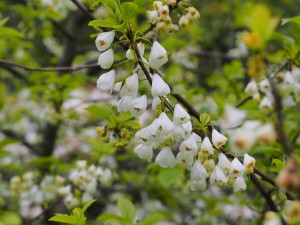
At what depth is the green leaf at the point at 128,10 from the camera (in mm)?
1660

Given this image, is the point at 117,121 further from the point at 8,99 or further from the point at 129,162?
the point at 8,99

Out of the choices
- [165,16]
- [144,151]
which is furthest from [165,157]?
[165,16]

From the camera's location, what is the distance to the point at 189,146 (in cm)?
167

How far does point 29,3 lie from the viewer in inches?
183

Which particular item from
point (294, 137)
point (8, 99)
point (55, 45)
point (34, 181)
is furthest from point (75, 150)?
point (294, 137)

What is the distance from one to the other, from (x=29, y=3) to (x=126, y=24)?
331 cm

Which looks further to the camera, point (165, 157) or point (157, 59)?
point (165, 157)

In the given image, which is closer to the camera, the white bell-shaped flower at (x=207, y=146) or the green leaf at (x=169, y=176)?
the white bell-shaped flower at (x=207, y=146)

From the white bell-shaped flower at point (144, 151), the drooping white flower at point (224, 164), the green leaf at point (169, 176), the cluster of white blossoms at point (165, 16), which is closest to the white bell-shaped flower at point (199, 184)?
the drooping white flower at point (224, 164)

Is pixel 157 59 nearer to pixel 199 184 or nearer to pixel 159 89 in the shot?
pixel 159 89

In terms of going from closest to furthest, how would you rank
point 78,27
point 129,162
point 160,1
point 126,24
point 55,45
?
1. point 126,24
2. point 160,1
3. point 78,27
4. point 129,162
5. point 55,45

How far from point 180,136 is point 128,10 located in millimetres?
525

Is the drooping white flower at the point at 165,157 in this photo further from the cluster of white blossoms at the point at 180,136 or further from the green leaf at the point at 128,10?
the green leaf at the point at 128,10

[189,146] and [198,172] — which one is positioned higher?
[189,146]
